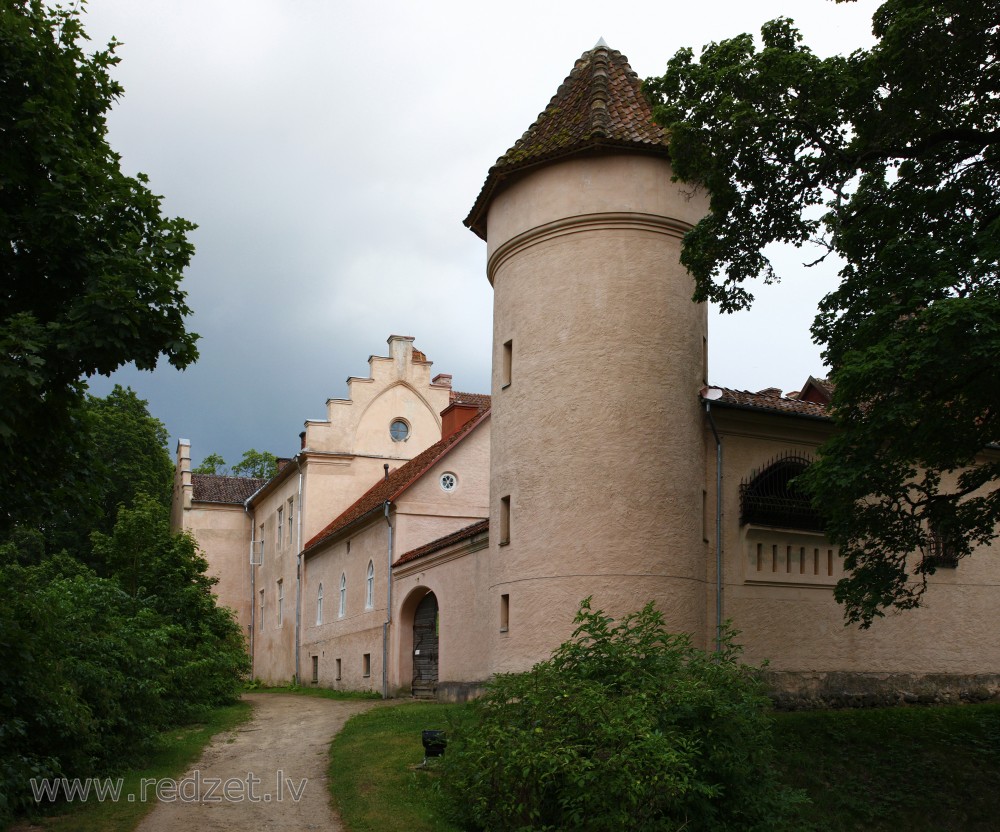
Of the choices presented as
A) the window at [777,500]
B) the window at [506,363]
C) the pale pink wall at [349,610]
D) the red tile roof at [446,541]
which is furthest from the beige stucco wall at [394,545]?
the window at [777,500]

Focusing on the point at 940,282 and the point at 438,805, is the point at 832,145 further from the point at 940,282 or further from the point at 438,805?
the point at 438,805

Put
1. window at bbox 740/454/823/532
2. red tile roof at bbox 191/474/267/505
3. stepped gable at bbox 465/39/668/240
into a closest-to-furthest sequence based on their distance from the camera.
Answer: stepped gable at bbox 465/39/668/240 < window at bbox 740/454/823/532 < red tile roof at bbox 191/474/267/505

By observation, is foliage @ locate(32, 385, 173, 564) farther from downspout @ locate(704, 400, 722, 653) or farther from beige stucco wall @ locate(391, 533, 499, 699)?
downspout @ locate(704, 400, 722, 653)

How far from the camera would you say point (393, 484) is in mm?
32250

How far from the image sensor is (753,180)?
16.0 metres

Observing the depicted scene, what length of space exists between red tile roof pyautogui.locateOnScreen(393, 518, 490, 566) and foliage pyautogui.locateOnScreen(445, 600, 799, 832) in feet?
29.5

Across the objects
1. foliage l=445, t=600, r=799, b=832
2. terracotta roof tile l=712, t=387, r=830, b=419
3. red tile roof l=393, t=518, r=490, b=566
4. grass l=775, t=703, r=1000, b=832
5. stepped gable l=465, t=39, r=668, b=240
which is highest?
stepped gable l=465, t=39, r=668, b=240

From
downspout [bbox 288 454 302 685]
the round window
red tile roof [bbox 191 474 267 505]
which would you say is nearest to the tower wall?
downspout [bbox 288 454 302 685]

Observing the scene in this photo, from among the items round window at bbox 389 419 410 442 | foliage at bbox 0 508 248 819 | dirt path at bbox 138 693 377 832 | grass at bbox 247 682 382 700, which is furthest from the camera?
round window at bbox 389 419 410 442

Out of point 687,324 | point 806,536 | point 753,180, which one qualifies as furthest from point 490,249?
point 806,536

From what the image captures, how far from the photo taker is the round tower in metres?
17.6

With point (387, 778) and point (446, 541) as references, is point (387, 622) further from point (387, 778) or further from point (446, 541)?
point (387, 778)

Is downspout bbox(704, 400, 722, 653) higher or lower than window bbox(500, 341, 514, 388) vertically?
lower

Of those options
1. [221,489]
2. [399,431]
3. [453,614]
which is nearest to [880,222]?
[453,614]
